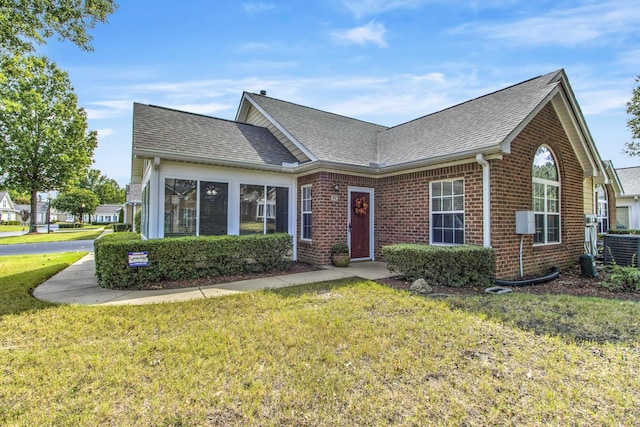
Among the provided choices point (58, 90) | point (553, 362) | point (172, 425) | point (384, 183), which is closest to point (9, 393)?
point (172, 425)

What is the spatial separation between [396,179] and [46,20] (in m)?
10.2

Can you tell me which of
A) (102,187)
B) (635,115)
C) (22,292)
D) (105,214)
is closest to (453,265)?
(22,292)

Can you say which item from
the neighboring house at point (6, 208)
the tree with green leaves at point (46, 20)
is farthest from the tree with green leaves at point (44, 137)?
the neighboring house at point (6, 208)

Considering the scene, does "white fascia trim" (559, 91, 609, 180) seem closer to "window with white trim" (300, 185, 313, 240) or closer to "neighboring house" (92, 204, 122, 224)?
"window with white trim" (300, 185, 313, 240)

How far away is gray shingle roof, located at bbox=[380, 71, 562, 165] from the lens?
25.4ft

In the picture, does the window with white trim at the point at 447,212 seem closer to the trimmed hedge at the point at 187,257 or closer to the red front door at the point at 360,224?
the red front door at the point at 360,224

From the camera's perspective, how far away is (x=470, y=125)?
913 cm

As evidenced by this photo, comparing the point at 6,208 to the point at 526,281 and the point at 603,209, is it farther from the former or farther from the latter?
the point at 603,209

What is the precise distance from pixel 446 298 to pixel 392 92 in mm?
8588

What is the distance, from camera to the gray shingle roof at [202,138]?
26.9 feet

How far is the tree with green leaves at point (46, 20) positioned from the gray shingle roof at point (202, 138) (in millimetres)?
2349

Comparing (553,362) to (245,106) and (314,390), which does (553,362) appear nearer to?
(314,390)

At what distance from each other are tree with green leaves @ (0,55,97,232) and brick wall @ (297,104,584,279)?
28381 millimetres

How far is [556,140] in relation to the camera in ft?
29.6
